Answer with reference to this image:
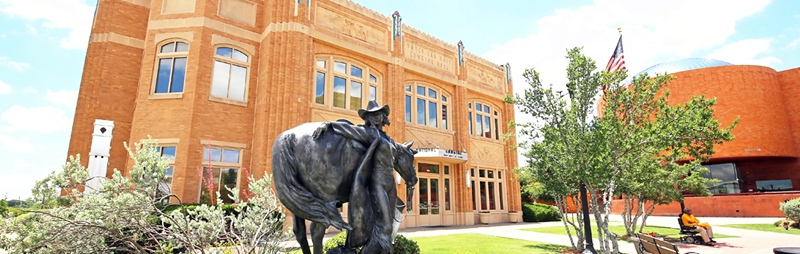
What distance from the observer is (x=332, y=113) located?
17.2 metres

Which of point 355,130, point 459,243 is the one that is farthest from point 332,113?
point 355,130

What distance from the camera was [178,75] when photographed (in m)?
15.6

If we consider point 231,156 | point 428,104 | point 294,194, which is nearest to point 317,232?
point 294,194

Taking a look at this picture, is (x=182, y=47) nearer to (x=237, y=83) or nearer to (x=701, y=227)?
(x=237, y=83)

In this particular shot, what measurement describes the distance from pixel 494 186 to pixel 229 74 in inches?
626

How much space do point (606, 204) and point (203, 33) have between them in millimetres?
15184

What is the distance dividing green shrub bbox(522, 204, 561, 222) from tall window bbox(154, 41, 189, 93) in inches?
794

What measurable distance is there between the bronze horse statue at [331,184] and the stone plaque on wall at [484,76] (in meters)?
20.3

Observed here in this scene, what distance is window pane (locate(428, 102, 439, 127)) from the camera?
21641 mm

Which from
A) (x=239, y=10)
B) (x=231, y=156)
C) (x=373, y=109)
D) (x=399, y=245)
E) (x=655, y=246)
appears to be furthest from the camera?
(x=239, y=10)

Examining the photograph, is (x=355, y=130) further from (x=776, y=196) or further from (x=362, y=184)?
(x=776, y=196)

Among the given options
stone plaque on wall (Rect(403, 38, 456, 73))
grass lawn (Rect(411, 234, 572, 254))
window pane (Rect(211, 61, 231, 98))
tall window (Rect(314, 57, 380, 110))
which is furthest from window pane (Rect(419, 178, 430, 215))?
window pane (Rect(211, 61, 231, 98))

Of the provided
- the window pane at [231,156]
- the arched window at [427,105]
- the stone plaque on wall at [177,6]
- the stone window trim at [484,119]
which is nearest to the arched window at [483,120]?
the stone window trim at [484,119]

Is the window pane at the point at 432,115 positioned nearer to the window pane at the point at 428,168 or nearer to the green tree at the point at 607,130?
the window pane at the point at 428,168
